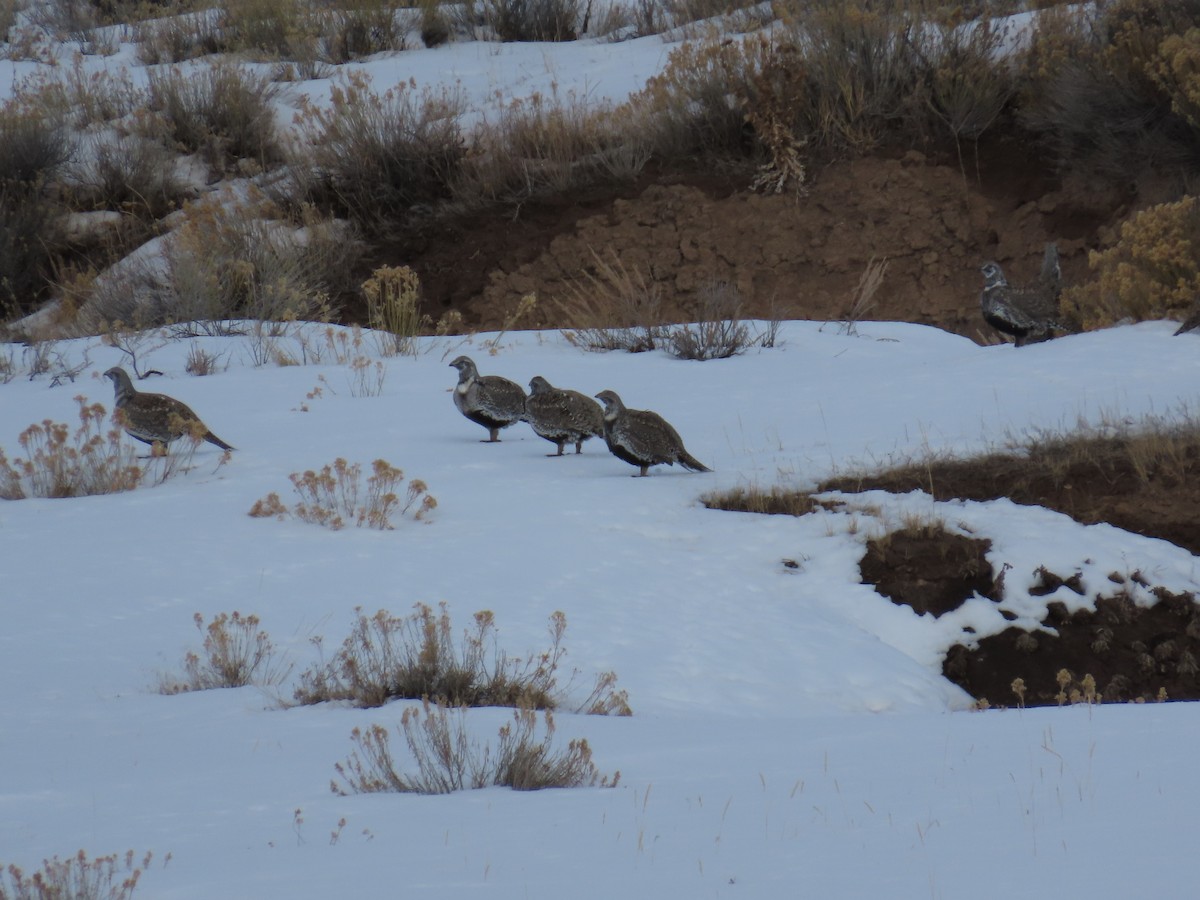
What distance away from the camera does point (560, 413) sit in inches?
380

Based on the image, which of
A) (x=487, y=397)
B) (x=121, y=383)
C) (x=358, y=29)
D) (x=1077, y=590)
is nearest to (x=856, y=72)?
(x=358, y=29)

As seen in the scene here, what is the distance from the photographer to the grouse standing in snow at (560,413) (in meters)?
9.63

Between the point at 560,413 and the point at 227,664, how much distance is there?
4.31 m

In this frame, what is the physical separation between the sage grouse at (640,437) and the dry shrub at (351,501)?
4.47 ft

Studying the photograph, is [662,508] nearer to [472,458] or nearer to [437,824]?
[472,458]

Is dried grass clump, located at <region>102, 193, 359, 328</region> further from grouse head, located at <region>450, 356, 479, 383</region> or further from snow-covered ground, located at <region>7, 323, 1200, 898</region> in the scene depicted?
grouse head, located at <region>450, 356, 479, 383</region>

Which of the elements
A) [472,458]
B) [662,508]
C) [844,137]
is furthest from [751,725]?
[844,137]

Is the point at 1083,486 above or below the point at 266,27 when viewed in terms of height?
below

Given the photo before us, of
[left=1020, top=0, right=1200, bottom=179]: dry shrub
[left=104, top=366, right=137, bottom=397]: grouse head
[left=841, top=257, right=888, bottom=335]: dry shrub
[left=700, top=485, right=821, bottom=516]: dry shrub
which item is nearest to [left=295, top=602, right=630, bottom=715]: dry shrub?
[left=700, top=485, right=821, bottom=516]: dry shrub

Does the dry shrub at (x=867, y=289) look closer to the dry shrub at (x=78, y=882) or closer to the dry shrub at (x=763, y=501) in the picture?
the dry shrub at (x=763, y=501)

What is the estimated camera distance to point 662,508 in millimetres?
8523

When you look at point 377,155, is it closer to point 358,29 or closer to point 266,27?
point 358,29

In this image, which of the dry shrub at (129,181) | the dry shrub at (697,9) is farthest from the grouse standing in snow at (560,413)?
the dry shrub at (697,9)

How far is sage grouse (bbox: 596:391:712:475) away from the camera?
9.02 metres
